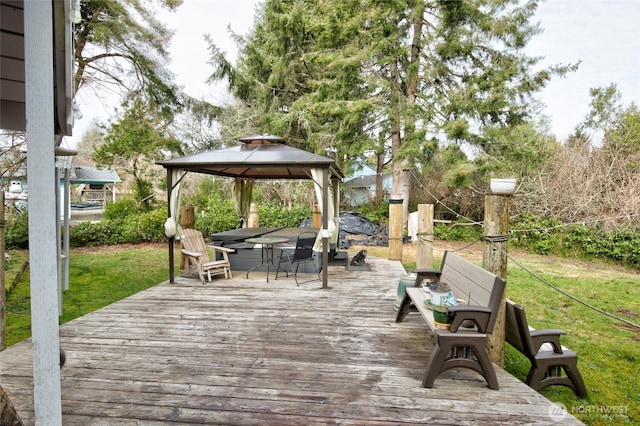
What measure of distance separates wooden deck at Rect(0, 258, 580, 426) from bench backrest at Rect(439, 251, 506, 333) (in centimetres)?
57

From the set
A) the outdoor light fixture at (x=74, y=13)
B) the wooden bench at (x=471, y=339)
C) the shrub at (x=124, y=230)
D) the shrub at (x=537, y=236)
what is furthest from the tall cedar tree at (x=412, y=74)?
the outdoor light fixture at (x=74, y=13)

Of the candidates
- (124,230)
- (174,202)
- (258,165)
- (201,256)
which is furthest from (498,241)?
(124,230)

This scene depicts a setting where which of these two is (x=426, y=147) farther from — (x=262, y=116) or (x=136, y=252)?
(x=136, y=252)

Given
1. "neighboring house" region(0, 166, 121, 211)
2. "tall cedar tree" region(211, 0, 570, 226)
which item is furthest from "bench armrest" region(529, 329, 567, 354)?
"tall cedar tree" region(211, 0, 570, 226)

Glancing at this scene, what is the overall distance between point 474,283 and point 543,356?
0.82 metres

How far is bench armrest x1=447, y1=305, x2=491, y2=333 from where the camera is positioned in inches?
104

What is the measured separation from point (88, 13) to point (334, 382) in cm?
992

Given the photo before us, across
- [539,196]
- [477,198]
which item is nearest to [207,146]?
[477,198]

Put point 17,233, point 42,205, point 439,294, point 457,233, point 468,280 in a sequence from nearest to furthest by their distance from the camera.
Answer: point 42,205
point 439,294
point 468,280
point 17,233
point 457,233

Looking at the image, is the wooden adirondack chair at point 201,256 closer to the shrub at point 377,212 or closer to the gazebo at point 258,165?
the gazebo at point 258,165

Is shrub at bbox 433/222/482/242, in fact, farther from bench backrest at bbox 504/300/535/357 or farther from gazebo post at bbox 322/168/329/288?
bench backrest at bbox 504/300/535/357

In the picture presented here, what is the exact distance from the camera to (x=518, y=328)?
3.07m

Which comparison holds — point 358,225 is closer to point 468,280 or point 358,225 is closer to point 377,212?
point 377,212

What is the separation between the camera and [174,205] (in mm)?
6000
